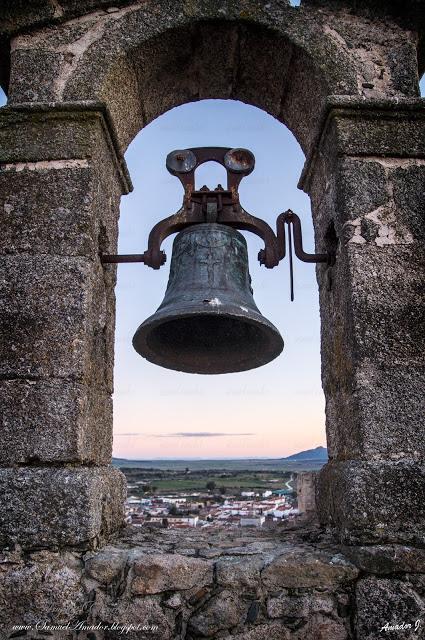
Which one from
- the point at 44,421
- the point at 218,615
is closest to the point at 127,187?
the point at 44,421

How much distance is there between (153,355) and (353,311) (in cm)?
104

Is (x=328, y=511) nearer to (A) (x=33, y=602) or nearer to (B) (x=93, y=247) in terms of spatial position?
(A) (x=33, y=602)

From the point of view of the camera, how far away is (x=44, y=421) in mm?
2105

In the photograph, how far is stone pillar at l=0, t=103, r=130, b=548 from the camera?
2043 millimetres

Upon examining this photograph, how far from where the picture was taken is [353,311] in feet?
7.31

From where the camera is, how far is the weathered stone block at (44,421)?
2.08 m


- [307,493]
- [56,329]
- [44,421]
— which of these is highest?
[56,329]

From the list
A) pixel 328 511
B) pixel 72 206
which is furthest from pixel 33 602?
pixel 72 206

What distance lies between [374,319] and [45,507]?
4.70 ft

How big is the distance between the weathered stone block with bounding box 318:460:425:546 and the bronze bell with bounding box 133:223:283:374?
2.62ft

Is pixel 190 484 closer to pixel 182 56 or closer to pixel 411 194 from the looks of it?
pixel 182 56

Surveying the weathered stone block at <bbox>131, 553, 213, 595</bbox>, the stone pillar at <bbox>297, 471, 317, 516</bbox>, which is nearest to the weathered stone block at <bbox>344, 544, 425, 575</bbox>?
the weathered stone block at <bbox>131, 553, 213, 595</bbox>

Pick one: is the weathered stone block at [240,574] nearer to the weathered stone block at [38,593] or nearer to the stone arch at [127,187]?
the stone arch at [127,187]

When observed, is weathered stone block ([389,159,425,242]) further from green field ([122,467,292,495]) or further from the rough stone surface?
green field ([122,467,292,495])
